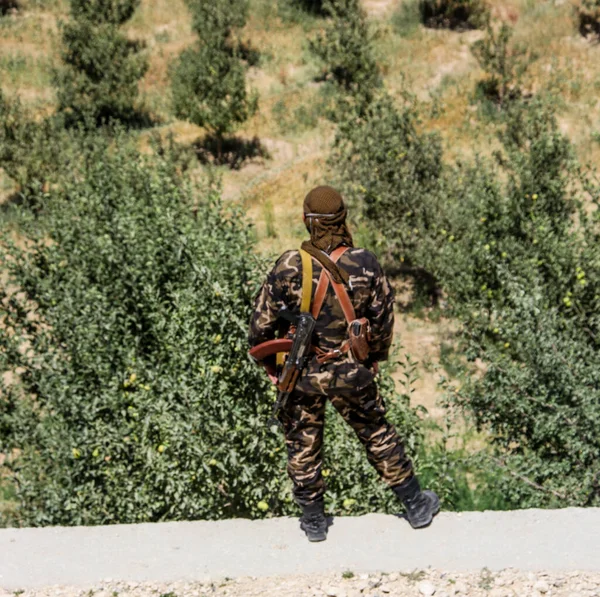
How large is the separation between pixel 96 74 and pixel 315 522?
66.9 ft

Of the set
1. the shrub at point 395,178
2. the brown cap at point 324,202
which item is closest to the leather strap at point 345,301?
the brown cap at point 324,202

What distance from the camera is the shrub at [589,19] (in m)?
23.7

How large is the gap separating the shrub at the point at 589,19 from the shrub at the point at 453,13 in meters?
3.23

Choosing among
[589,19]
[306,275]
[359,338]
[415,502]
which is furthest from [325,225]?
[589,19]

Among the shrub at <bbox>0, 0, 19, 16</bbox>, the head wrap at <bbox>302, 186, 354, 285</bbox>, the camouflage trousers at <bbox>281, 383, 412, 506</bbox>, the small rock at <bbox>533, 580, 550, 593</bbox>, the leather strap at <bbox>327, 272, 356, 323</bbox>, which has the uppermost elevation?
the head wrap at <bbox>302, 186, 354, 285</bbox>

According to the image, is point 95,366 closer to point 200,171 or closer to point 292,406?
point 292,406

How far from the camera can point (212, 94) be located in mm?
19734

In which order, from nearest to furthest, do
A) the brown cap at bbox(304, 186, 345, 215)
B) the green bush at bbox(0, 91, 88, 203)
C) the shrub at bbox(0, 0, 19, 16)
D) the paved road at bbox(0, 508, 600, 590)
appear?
1. the brown cap at bbox(304, 186, 345, 215)
2. the paved road at bbox(0, 508, 600, 590)
3. the green bush at bbox(0, 91, 88, 203)
4. the shrub at bbox(0, 0, 19, 16)

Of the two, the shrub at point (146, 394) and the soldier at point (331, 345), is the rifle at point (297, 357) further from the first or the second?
the shrub at point (146, 394)

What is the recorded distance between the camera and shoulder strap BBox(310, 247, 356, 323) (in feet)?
12.4

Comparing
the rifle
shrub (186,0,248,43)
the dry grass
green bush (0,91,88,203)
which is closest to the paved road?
the rifle

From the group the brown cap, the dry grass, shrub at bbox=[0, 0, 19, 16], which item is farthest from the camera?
shrub at bbox=[0, 0, 19, 16]

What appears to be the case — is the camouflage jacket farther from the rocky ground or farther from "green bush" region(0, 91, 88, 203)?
"green bush" region(0, 91, 88, 203)

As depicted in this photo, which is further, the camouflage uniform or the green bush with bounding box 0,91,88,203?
the green bush with bounding box 0,91,88,203
